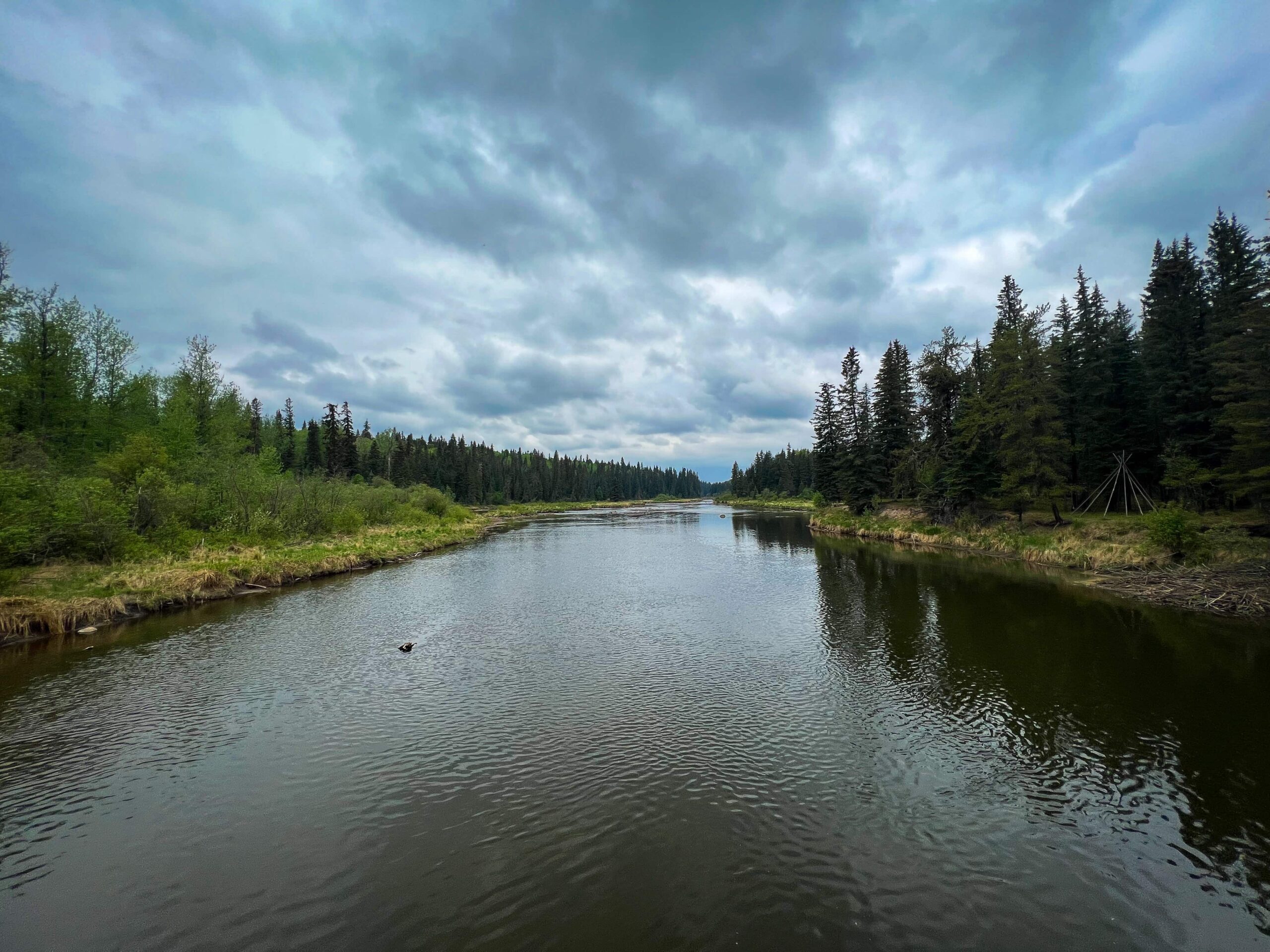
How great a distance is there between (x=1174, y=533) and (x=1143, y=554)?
204cm

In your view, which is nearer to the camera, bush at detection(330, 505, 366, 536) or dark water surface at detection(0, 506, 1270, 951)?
dark water surface at detection(0, 506, 1270, 951)

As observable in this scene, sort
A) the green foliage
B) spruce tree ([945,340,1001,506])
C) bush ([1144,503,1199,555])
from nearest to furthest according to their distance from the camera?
bush ([1144,503,1199,555])
the green foliage
spruce tree ([945,340,1001,506])

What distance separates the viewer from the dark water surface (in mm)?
6293

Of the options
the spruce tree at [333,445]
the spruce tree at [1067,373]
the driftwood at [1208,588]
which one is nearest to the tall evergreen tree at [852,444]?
the spruce tree at [1067,373]

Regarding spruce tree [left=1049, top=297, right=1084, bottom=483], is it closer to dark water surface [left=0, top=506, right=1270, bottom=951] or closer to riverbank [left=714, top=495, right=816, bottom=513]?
dark water surface [left=0, top=506, right=1270, bottom=951]

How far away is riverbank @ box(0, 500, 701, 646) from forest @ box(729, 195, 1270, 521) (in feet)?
161

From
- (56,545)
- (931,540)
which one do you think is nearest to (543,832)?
(56,545)

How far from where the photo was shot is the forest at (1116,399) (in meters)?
28.8

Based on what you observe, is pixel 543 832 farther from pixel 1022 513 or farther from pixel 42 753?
pixel 1022 513

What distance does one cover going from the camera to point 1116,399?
138 ft

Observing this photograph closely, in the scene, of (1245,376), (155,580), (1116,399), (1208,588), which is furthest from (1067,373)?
(155,580)

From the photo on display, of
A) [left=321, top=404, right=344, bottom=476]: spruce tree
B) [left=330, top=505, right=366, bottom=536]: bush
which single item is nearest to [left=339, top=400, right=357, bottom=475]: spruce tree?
[left=321, top=404, right=344, bottom=476]: spruce tree

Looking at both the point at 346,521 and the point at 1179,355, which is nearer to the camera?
the point at 1179,355

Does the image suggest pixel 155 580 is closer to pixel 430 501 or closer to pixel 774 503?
pixel 430 501
